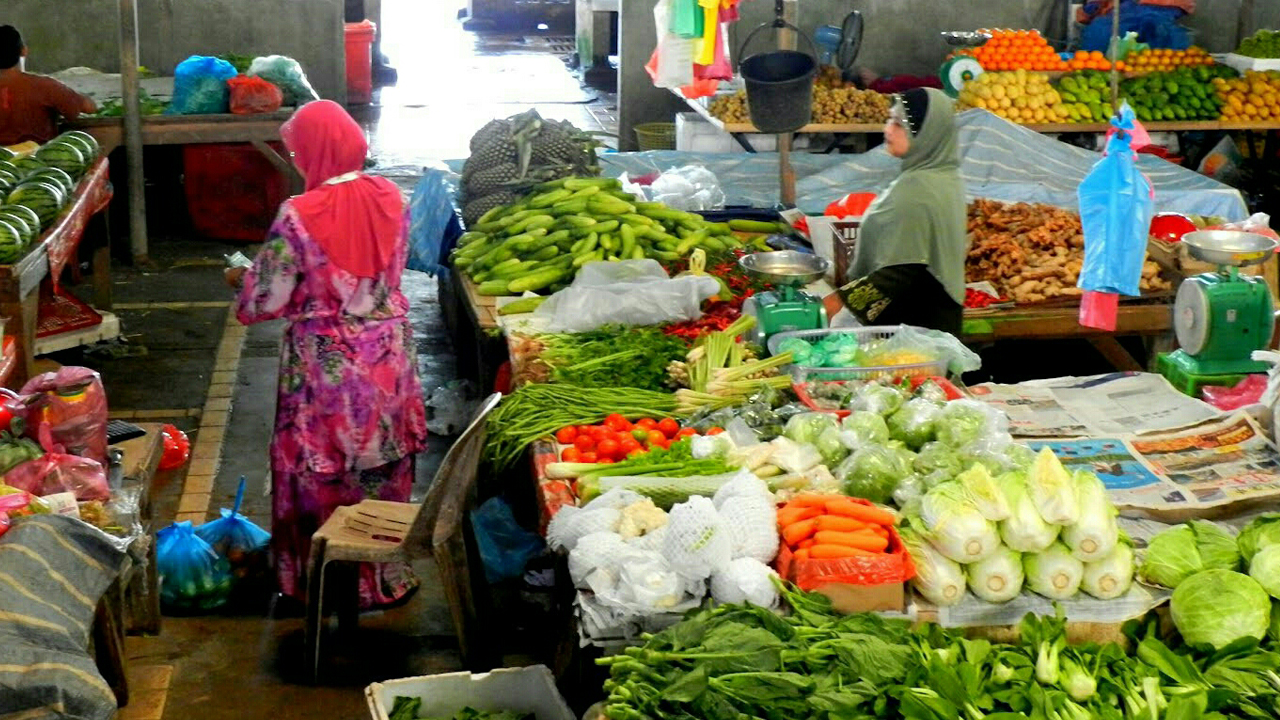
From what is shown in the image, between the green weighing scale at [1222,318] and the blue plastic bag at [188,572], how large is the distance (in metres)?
3.73

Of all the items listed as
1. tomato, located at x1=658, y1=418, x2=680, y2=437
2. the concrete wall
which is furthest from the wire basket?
tomato, located at x1=658, y1=418, x2=680, y2=437

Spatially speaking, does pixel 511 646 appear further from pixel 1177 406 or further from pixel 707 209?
pixel 707 209

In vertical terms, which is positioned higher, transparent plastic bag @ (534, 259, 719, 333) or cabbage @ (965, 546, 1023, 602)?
transparent plastic bag @ (534, 259, 719, 333)

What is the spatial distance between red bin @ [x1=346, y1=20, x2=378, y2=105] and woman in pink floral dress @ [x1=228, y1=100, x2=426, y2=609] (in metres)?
11.9

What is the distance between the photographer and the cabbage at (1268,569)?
3.93 m

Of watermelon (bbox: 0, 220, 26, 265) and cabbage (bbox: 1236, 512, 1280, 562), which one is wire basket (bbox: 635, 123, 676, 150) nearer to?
watermelon (bbox: 0, 220, 26, 265)

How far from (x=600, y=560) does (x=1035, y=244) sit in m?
4.18

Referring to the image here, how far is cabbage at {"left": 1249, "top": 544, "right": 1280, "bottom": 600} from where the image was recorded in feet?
12.9

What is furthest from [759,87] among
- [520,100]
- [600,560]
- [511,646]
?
[520,100]

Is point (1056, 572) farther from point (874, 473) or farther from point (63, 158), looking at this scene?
point (63, 158)

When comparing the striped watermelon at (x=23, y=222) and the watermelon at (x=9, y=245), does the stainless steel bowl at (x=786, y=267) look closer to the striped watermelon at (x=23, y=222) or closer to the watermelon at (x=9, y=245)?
the watermelon at (x=9, y=245)

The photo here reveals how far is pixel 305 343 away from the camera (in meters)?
5.41

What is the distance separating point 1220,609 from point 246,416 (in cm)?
543

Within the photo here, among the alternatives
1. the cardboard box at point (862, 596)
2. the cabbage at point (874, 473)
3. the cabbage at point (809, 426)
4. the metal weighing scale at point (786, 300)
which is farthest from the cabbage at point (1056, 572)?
the metal weighing scale at point (786, 300)
